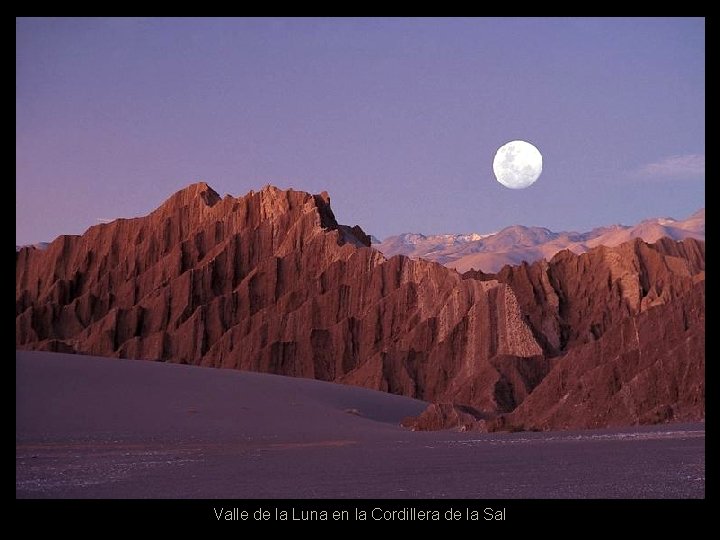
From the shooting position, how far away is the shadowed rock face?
205ft

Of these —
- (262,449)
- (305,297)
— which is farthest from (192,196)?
(262,449)

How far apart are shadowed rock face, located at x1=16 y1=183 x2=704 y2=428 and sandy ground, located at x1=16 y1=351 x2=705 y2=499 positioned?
874 inches

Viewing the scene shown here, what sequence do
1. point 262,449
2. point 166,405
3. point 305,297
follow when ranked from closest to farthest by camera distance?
point 262,449
point 166,405
point 305,297

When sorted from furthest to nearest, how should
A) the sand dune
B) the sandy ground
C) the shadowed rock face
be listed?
the shadowed rock face → the sand dune → the sandy ground

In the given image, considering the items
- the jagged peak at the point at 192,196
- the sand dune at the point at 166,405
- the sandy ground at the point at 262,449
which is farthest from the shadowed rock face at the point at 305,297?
the sandy ground at the point at 262,449

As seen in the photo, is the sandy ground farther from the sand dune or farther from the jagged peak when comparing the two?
the jagged peak

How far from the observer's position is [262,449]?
19984mm

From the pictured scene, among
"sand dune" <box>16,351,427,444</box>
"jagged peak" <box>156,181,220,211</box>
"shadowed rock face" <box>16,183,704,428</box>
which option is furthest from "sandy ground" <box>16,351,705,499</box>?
"jagged peak" <box>156,181,220,211</box>

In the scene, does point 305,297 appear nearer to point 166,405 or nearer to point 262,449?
point 166,405

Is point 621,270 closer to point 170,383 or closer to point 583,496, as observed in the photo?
point 170,383

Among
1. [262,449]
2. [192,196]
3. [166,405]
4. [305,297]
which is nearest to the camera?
[262,449]

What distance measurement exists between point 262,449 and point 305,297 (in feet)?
181

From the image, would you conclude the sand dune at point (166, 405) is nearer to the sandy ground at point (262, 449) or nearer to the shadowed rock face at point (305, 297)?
the sandy ground at point (262, 449)
